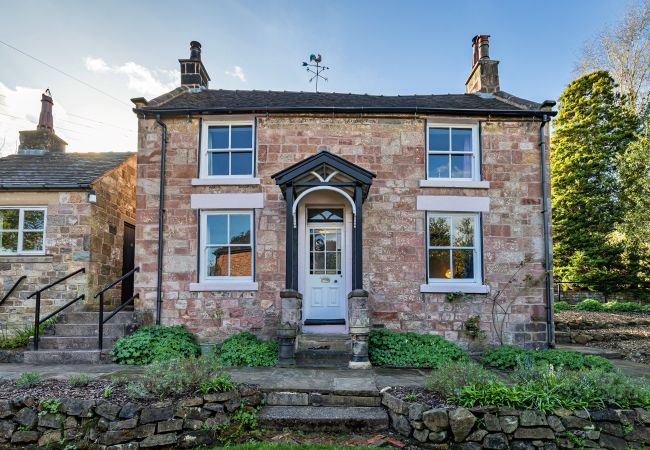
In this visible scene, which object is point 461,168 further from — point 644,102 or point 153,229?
point 644,102

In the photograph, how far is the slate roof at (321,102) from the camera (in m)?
9.14

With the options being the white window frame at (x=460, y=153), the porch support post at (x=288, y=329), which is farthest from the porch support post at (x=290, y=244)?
the white window frame at (x=460, y=153)

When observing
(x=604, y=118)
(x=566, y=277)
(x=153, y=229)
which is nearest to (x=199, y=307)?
(x=153, y=229)

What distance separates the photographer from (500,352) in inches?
311

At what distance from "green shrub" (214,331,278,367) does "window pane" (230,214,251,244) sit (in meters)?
2.26

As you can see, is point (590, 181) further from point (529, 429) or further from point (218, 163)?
point (218, 163)

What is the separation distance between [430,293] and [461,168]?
3275 mm

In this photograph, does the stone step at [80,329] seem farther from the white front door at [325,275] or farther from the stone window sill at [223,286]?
the white front door at [325,275]

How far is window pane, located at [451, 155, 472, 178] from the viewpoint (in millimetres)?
9453

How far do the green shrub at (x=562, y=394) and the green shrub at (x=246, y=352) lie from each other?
3.97 meters

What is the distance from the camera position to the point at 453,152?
9383 millimetres

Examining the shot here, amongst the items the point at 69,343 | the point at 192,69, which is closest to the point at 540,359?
the point at 69,343

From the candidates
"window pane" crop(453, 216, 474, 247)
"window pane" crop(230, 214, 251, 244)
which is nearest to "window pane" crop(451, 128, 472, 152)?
"window pane" crop(453, 216, 474, 247)

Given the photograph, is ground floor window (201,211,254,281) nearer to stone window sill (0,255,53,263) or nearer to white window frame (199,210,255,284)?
white window frame (199,210,255,284)
